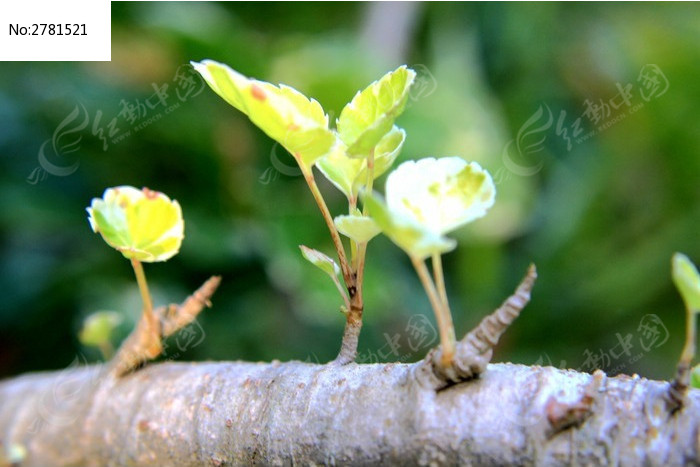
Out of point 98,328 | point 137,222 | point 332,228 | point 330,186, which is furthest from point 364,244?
point 330,186

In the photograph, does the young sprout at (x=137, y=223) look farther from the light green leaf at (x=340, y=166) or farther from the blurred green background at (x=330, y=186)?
the blurred green background at (x=330, y=186)

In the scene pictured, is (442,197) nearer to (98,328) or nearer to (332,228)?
(332,228)

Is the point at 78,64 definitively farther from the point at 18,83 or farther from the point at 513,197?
the point at 513,197

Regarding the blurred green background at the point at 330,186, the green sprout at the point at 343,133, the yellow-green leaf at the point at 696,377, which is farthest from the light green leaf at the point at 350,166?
the blurred green background at the point at 330,186

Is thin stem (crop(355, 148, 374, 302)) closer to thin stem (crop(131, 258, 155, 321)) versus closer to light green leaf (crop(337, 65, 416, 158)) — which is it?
light green leaf (crop(337, 65, 416, 158))

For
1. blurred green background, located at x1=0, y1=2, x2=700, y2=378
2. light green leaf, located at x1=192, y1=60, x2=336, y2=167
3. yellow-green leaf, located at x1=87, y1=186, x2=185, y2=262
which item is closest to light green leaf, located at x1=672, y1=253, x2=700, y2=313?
light green leaf, located at x1=192, y1=60, x2=336, y2=167

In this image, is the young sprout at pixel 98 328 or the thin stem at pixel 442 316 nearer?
the thin stem at pixel 442 316

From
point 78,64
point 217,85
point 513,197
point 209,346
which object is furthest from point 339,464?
point 78,64
